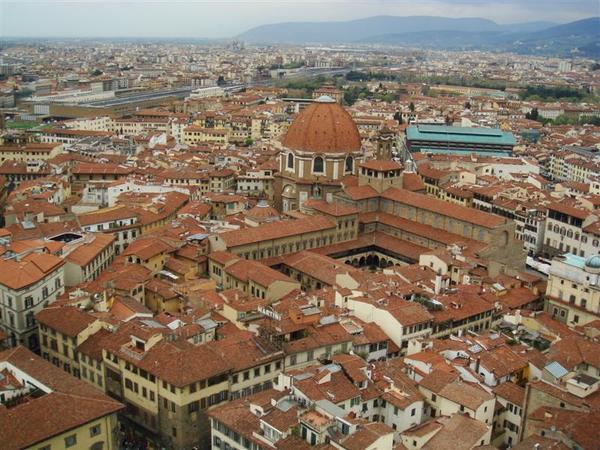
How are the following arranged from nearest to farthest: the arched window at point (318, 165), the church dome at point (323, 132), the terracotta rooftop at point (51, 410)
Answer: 1. the terracotta rooftop at point (51, 410)
2. the church dome at point (323, 132)
3. the arched window at point (318, 165)

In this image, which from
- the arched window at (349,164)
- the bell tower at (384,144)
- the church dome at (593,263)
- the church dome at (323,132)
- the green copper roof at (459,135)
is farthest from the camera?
the green copper roof at (459,135)

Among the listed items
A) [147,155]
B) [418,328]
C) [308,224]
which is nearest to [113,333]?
[418,328]

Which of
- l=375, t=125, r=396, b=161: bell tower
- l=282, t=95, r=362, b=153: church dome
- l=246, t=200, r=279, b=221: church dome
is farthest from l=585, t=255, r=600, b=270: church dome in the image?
l=282, t=95, r=362, b=153: church dome

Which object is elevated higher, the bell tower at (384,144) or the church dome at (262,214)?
the bell tower at (384,144)

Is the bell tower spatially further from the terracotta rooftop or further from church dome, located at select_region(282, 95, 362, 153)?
the terracotta rooftop

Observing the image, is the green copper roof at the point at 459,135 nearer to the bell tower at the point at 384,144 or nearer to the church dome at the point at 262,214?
the bell tower at the point at 384,144

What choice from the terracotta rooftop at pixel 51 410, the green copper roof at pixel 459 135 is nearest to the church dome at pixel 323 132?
the green copper roof at pixel 459 135

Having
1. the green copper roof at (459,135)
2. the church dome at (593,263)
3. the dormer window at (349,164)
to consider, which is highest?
the dormer window at (349,164)
